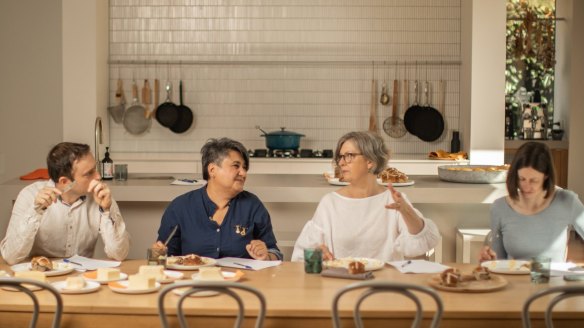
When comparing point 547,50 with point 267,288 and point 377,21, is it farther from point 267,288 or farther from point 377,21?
point 267,288

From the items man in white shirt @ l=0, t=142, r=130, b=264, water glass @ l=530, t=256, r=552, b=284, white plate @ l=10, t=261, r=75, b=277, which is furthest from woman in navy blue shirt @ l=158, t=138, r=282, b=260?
water glass @ l=530, t=256, r=552, b=284

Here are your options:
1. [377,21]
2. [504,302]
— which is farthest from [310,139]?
[504,302]

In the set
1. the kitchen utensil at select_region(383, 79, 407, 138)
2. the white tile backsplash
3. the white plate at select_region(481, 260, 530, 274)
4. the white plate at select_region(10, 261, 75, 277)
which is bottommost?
the white plate at select_region(10, 261, 75, 277)

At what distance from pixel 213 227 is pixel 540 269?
1.43 m

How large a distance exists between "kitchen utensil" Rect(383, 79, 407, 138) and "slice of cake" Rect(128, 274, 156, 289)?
4568 millimetres

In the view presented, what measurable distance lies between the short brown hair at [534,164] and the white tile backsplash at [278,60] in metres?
3.44

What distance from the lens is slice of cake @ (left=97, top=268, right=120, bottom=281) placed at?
10.4ft

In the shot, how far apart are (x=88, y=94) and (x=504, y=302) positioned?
14.1 ft

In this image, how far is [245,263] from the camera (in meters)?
3.52

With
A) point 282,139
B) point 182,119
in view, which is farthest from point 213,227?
point 182,119

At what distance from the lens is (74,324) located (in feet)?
9.29

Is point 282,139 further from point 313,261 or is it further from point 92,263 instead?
point 313,261

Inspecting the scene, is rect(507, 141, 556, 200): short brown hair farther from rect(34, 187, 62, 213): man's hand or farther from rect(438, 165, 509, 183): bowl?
rect(34, 187, 62, 213): man's hand

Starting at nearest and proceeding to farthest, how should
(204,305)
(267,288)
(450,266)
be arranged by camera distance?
(204,305), (267,288), (450,266)
